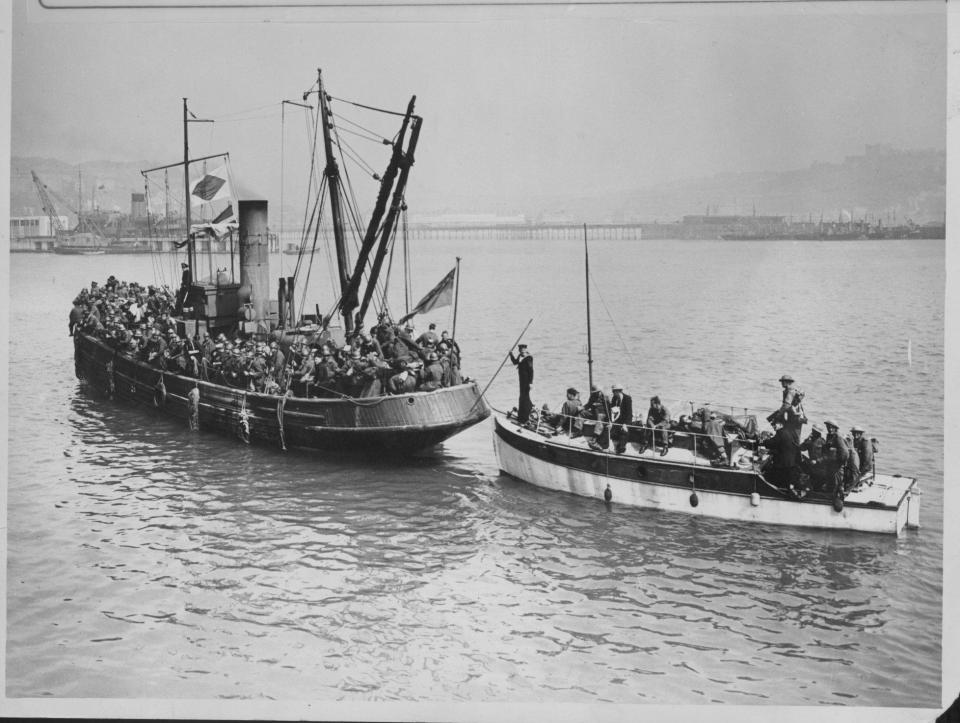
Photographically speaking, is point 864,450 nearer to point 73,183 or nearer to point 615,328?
point 73,183

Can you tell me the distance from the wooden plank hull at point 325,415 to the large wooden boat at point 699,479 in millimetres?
935

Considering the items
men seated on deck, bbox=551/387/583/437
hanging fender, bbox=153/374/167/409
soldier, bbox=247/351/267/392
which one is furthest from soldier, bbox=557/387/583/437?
hanging fender, bbox=153/374/167/409

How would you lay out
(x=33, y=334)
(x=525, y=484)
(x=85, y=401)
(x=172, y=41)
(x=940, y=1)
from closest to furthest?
(x=940, y=1) → (x=172, y=41) → (x=33, y=334) → (x=525, y=484) → (x=85, y=401)

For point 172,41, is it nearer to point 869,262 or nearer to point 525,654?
point 525,654

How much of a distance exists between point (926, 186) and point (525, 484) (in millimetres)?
5932

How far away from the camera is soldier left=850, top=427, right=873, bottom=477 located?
986 centimetres

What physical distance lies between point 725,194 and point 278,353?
7.04 metres

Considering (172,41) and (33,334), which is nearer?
(172,41)

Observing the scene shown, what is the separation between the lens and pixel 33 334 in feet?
35.1

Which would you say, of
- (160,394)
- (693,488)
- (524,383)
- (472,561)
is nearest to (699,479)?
(693,488)

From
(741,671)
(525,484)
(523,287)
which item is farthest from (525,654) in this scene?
(523,287)

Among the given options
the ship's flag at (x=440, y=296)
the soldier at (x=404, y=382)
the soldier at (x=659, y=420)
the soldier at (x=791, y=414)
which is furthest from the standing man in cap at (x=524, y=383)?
the soldier at (x=791, y=414)

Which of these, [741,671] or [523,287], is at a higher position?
[523,287]

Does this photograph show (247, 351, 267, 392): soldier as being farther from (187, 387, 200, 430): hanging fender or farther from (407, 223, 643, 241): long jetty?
(407, 223, 643, 241): long jetty
